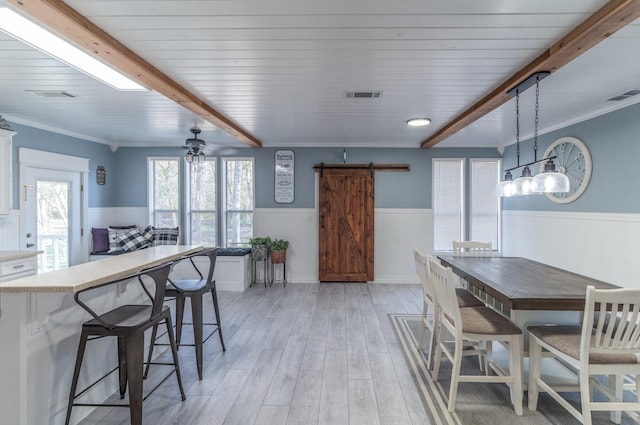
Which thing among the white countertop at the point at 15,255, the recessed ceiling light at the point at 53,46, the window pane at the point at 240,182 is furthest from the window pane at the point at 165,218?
the recessed ceiling light at the point at 53,46

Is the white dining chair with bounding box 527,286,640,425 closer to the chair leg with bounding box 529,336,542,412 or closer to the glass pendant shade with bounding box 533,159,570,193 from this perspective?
the chair leg with bounding box 529,336,542,412

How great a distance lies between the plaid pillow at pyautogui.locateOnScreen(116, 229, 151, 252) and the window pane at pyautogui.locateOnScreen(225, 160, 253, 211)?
5.21 ft

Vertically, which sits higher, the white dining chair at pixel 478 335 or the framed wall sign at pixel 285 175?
the framed wall sign at pixel 285 175

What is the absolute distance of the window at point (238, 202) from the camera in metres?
5.88

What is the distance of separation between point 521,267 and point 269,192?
158 inches

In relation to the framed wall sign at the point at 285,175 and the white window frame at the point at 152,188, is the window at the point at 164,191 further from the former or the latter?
the framed wall sign at the point at 285,175

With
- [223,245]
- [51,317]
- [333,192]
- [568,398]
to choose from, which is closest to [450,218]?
[333,192]

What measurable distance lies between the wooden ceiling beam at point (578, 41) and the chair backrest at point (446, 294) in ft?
5.20

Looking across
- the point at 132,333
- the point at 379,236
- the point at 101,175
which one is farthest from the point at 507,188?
the point at 101,175

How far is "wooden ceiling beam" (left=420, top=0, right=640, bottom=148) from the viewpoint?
1.68m

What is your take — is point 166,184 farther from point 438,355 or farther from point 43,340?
point 438,355

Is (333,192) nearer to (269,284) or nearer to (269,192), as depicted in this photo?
(269,192)

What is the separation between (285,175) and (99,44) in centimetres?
386

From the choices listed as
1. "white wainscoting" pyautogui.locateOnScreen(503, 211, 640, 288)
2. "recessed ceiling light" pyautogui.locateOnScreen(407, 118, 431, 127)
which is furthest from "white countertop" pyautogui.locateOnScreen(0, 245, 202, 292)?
"white wainscoting" pyautogui.locateOnScreen(503, 211, 640, 288)
